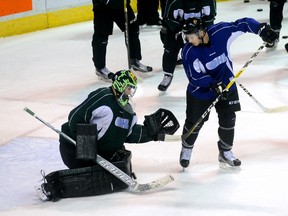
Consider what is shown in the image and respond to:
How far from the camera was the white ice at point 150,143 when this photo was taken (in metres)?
3.33

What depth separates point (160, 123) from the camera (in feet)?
11.8

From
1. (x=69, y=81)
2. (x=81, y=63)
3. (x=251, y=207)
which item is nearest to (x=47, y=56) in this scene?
(x=81, y=63)

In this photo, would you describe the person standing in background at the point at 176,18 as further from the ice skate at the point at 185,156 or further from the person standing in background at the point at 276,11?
the person standing in background at the point at 276,11

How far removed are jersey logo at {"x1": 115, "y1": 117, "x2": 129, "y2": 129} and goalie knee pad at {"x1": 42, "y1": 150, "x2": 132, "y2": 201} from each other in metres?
0.17

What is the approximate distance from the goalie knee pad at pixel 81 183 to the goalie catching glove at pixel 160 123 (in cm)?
23

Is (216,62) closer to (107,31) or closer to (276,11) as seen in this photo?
(107,31)

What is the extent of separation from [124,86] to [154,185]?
1.61ft

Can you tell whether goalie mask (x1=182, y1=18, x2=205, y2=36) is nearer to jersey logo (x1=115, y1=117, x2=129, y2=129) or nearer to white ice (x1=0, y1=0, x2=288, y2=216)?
jersey logo (x1=115, y1=117, x2=129, y2=129)

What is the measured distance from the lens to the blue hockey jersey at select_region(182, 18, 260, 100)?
3576mm

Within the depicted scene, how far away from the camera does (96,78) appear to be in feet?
19.3

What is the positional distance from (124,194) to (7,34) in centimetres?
434

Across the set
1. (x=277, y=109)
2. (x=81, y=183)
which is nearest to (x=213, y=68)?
(x=81, y=183)

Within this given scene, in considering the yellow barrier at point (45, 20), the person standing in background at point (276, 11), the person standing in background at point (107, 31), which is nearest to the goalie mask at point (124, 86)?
the person standing in background at point (107, 31)

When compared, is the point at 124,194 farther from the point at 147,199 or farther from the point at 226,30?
the point at 226,30
